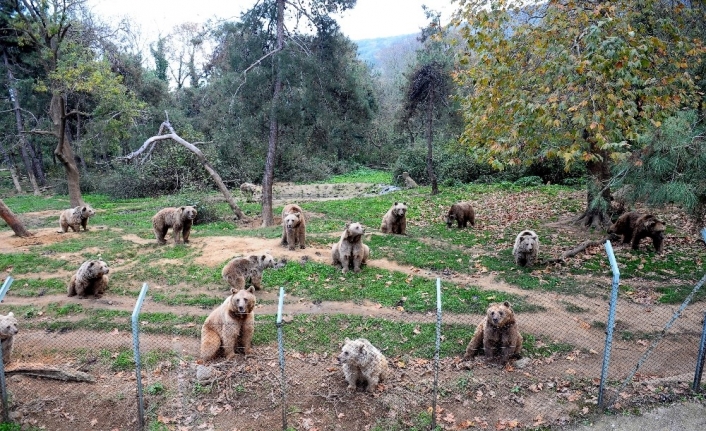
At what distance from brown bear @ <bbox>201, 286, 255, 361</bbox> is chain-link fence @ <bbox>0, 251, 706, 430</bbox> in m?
0.18

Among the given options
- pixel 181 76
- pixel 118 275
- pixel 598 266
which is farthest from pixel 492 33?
pixel 181 76

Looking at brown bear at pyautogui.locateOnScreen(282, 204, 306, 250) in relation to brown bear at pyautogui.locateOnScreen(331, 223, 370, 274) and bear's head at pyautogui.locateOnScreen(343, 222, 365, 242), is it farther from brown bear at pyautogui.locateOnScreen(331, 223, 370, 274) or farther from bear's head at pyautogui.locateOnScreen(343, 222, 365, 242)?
bear's head at pyautogui.locateOnScreen(343, 222, 365, 242)

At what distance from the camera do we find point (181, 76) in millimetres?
47406

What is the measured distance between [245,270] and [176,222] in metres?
4.94

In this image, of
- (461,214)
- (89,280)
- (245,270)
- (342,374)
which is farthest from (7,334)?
(461,214)

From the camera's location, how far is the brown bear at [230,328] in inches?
281

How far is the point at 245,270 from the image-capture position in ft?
32.4

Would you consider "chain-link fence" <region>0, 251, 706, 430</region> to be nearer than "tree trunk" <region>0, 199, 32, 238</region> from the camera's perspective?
Yes

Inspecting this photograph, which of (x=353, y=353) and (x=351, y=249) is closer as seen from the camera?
(x=353, y=353)

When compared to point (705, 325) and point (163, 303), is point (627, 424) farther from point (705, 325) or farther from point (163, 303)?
point (163, 303)

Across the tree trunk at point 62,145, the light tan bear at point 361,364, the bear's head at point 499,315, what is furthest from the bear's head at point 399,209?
the tree trunk at point 62,145

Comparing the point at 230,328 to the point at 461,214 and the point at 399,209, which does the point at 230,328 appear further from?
the point at 461,214

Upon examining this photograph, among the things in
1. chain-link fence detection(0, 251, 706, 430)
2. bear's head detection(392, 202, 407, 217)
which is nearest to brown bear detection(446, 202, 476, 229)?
bear's head detection(392, 202, 407, 217)

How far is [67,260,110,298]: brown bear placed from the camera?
955cm
